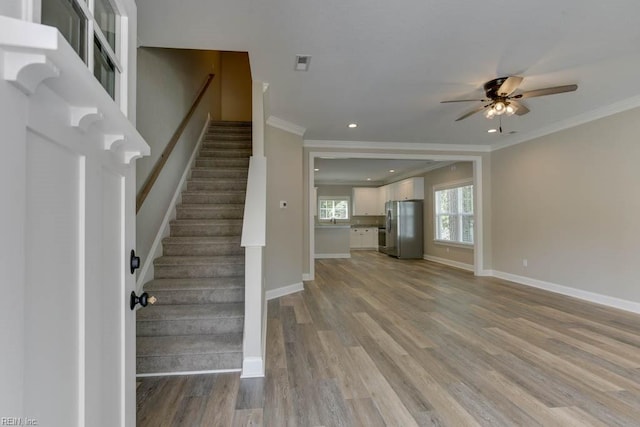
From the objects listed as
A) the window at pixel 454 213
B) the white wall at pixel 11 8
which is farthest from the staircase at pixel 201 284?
the window at pixel 454 213

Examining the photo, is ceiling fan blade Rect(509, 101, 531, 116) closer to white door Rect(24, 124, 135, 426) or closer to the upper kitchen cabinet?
white door Rect(24, 124, 135, 426)

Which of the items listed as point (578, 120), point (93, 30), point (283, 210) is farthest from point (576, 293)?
point (93, 30)

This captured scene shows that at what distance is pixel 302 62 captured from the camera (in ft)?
9.21

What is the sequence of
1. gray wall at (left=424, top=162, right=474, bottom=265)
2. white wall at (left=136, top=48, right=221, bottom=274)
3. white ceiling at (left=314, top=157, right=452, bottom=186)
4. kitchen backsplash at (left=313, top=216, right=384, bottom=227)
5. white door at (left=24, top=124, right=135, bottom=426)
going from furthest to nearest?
kitchen backsplash at (left=313, top=216, right=384, bottom=227)
white ceiling at (left=314, top=157, right=452, bottom=186)
gray wall at (left=424, top=162, right=474, bottom=265)
white wall at (left=136, top=48, right=221, bottom=274)
white door at (left=24, top=124, right=135, bottom=426)

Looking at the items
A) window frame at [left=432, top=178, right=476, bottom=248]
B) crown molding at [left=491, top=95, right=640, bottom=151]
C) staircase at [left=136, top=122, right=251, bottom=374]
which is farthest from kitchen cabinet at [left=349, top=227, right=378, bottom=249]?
staircase at [left=136, top=122, right=251, bottom=374]

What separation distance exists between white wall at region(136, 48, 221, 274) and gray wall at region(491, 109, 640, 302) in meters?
5.27

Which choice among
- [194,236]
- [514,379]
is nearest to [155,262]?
[194,236]

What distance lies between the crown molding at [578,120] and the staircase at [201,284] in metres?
4.54

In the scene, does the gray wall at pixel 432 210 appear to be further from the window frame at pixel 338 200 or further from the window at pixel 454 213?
the window frame at pixel 338 200

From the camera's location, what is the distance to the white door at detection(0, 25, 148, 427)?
0.50 m

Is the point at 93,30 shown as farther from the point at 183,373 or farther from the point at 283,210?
the point at 283,210

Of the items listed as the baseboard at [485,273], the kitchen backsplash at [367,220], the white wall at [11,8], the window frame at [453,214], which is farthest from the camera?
the kitchen backsplash at [367,220]

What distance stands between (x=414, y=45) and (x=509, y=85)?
44.9 inches

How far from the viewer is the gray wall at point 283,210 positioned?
438 cm
